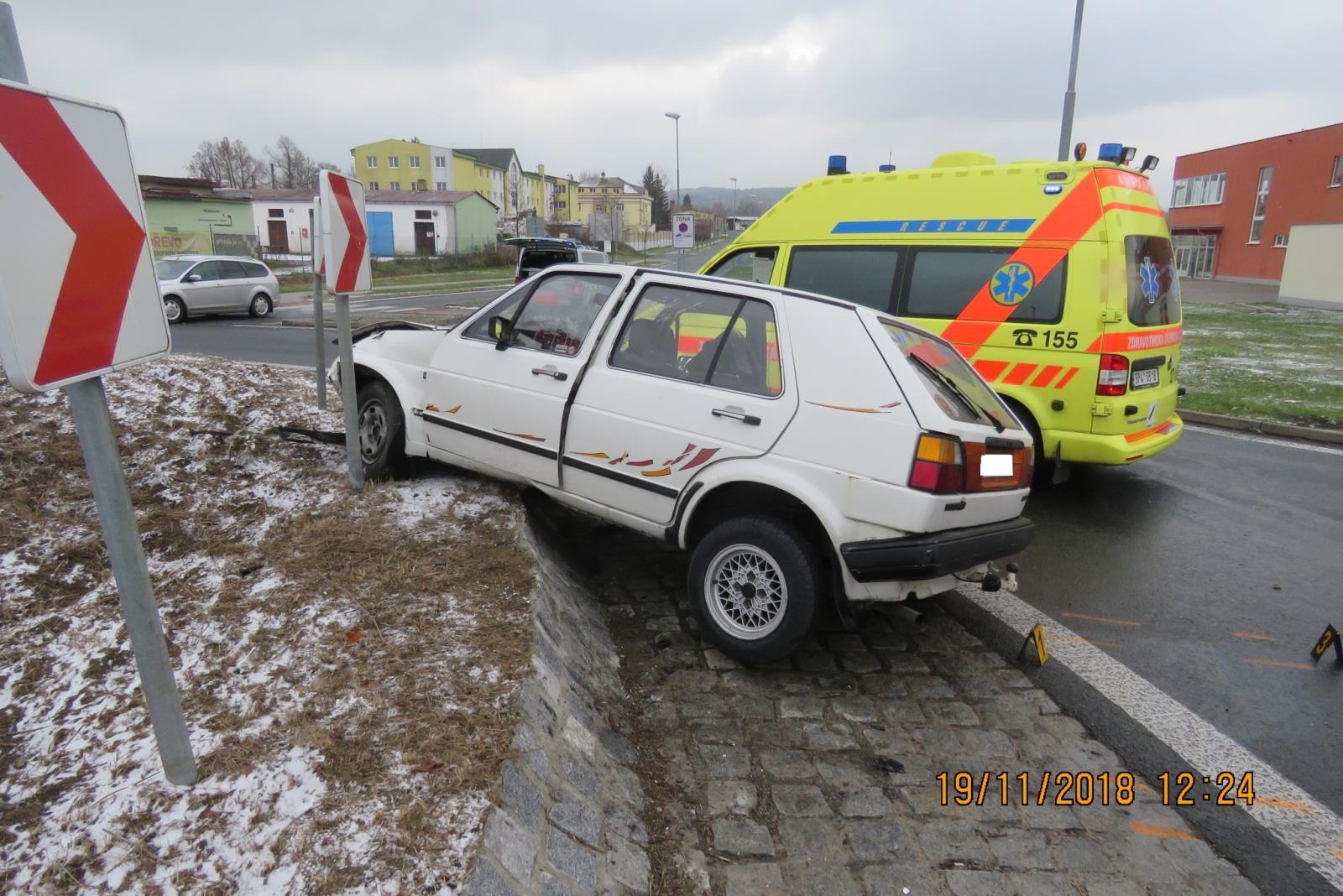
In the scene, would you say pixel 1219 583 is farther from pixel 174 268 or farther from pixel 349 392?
pixel 174 268

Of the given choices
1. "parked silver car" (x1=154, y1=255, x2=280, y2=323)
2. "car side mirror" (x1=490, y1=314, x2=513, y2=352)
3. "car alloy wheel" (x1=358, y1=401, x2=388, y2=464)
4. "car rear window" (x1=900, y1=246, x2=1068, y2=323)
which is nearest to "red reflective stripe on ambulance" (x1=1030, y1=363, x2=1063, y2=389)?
"car rear window" (x1=900, y1=246, x2=1068, y2=323)

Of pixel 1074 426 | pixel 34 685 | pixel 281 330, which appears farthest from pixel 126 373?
pixel 281 330

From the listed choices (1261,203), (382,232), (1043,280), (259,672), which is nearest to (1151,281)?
(1043,280)

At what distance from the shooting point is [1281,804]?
3064 mm

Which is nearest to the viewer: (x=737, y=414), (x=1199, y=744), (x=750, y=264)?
(x=1199, y=744)

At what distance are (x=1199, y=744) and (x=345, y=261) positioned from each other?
5.02 meters

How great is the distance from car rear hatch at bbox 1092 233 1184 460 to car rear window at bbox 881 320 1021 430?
6.99 feet

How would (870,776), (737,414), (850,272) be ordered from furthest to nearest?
(850,272) → (737,414) → (870,776)

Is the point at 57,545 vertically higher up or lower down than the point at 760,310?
lower down

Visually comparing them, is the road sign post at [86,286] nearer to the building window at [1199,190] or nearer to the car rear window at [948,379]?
the car rear window at [948,379]

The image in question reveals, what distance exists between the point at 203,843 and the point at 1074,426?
584 centimetres

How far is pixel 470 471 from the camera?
5355mm

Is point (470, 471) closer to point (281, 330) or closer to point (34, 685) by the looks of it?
point (34, 685)

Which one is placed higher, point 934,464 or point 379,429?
point 934,464
